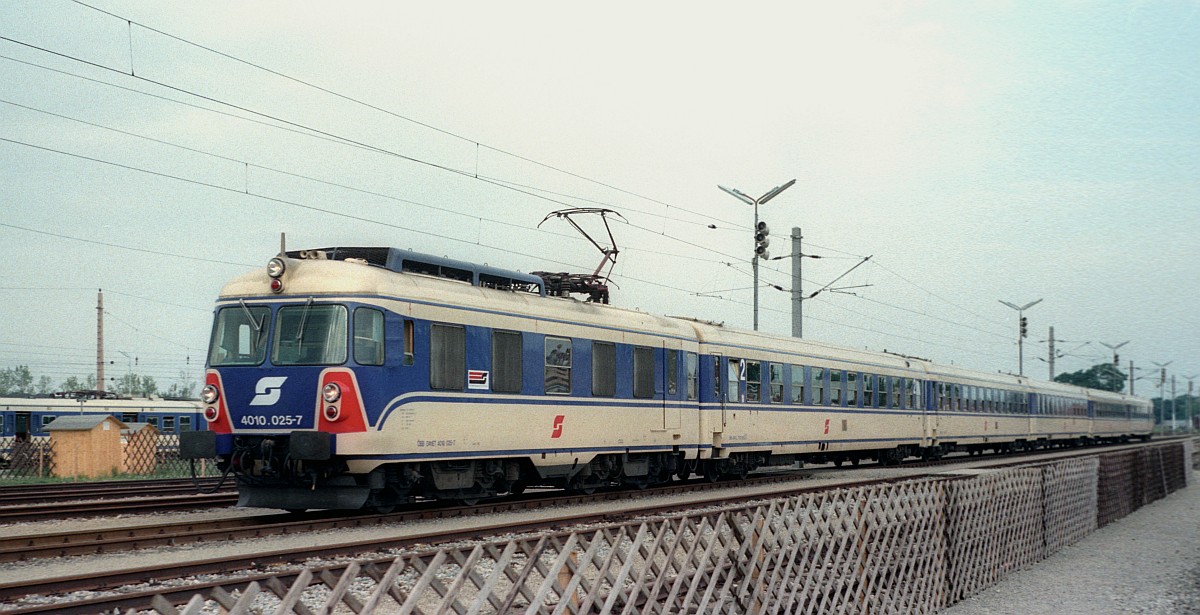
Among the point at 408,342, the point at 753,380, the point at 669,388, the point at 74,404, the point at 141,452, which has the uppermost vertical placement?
the point at 408,342

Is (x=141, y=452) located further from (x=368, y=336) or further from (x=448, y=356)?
(x=368, y=336)

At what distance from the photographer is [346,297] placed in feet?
50.8

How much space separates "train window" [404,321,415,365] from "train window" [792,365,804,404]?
1372cm

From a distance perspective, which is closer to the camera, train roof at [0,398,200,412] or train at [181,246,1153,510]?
train at [181,246,1153,510]

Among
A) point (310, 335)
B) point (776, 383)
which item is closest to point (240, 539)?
point (310, 335)

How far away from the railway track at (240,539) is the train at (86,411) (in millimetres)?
24792

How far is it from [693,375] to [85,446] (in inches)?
685

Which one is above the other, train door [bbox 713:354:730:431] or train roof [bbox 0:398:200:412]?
train door [bbox 713:354:730:431]

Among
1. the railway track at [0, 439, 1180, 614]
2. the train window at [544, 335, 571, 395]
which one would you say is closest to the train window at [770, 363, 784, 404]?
the railway track at [0, 439, 1180, 614]

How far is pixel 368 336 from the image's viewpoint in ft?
50.7

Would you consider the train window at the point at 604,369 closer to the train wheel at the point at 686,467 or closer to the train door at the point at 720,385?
the train wheel at the point at 686,467

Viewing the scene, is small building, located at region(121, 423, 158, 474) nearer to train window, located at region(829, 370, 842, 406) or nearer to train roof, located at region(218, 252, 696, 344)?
train roof, located at region(218, 252, 696, 344)

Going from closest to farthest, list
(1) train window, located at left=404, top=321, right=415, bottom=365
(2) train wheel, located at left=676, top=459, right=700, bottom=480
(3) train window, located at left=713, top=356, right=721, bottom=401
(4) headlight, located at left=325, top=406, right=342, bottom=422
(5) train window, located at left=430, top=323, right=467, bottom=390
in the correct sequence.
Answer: (4) headlight, located at left=325, top=406, right=342, bottom=422 < (1) train window, located at left=404, top=321, right=415, bottom=365 < (5) train window, located at left=430, top=323, right=467, bottom=390 < (2) train wheel, located at left=676, top=459, right=700, bottom=480 < (3) train window, located at left=713, top=356, right=721, bottom=401

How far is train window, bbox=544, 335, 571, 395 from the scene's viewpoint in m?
18.9
